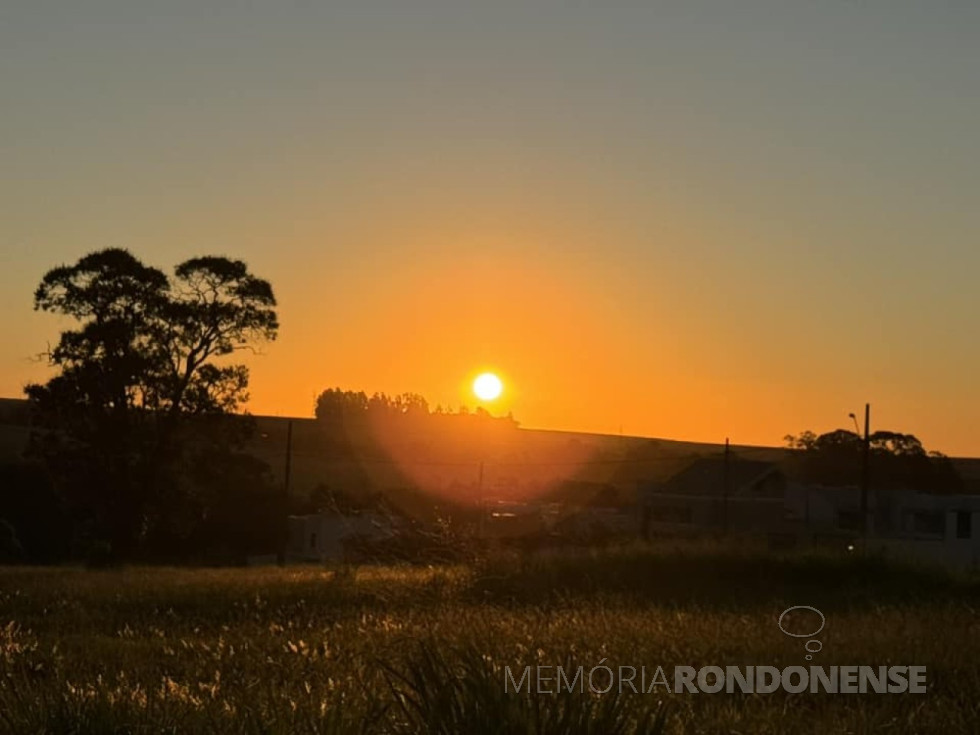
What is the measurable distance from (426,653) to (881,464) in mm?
88694

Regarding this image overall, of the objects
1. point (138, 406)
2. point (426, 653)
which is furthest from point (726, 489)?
point (426, 653)

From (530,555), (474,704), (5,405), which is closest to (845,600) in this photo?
(530,555)

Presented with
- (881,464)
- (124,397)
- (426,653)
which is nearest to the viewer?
(426,653)

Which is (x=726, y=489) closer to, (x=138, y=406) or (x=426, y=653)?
(x=138, y=406)

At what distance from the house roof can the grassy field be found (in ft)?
144

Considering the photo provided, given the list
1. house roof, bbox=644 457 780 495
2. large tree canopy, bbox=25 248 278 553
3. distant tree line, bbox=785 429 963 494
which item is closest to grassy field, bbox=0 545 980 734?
large tree canopy, bbox=25 248 278 553

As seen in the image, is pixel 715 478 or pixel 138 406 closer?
pixel 138 406

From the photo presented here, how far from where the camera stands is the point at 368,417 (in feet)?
475

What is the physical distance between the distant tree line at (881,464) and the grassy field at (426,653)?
224 ft

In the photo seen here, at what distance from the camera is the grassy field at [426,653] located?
6.69m

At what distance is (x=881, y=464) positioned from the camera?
91500mm

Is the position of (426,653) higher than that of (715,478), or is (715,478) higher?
(715,478)

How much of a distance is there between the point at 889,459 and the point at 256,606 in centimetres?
7851

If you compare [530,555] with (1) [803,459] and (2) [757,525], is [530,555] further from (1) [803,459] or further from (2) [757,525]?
(1) [803,459]
